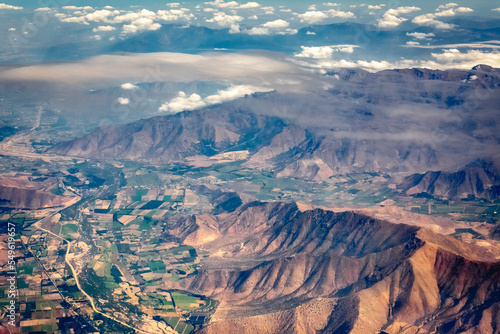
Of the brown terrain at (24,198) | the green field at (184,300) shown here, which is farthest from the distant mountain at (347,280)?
the brown terrain at (24,198)

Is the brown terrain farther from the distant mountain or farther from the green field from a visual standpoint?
the green field

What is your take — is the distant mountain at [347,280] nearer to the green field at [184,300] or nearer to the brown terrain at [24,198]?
the green field at [184,300]

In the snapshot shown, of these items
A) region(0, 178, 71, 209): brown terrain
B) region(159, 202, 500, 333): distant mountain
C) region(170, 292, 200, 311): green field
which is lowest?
region(0, 178, 71, 209): brown terrain

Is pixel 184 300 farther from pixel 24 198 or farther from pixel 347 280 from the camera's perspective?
pixel 24 198

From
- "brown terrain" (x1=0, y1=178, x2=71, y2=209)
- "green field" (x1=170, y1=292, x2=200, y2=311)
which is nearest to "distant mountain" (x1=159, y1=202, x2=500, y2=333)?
"green field" (x1=170, y1=292, x2=200, y2=311)

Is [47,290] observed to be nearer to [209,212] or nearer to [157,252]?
[157,252]

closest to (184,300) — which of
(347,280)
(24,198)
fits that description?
(347,280)

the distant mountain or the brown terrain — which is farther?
the brown terrain

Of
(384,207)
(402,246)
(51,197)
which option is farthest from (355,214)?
(51,197)

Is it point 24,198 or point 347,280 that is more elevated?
point 347,280
